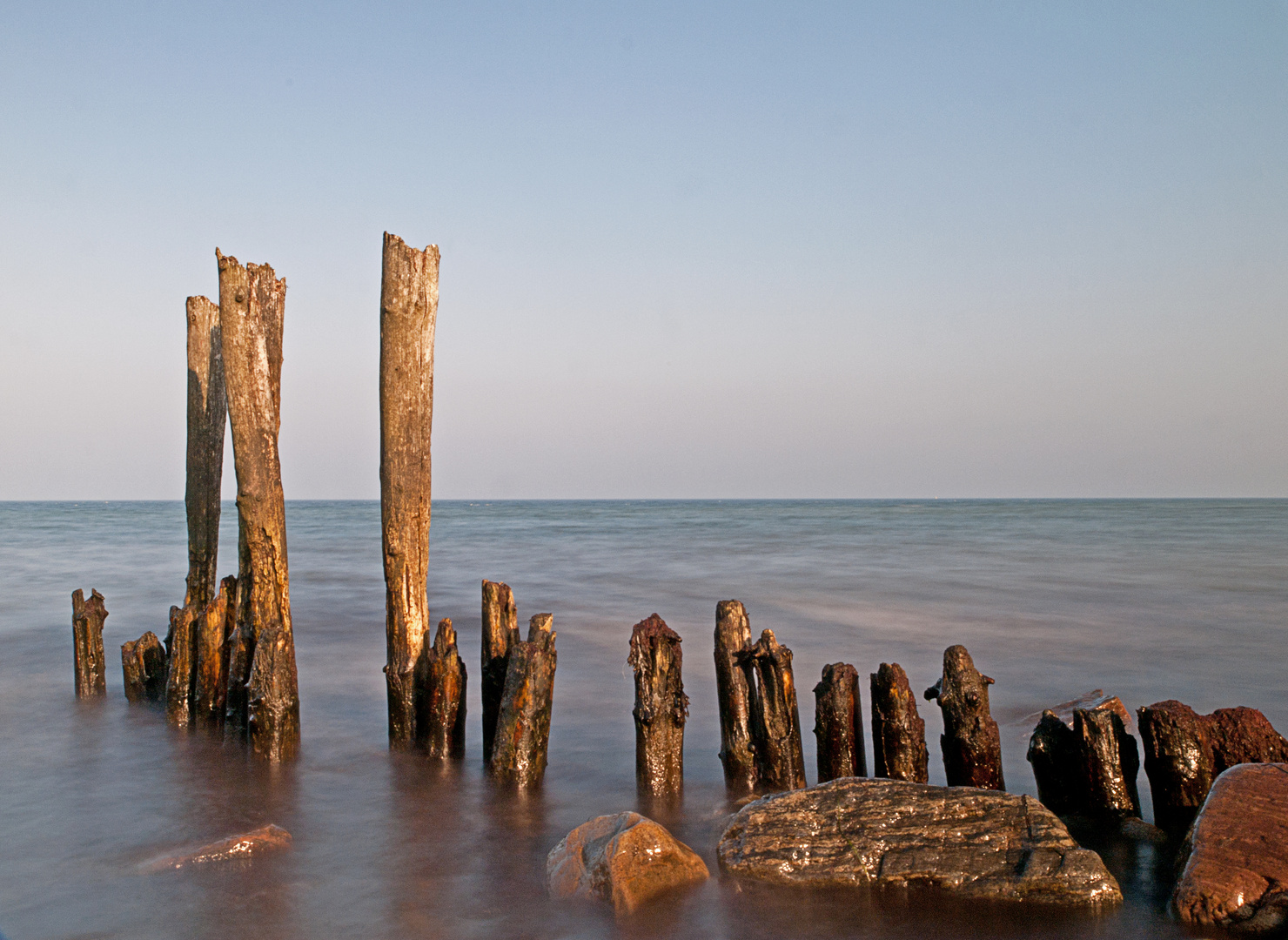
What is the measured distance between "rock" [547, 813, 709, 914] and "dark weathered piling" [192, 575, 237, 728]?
3875 millimetres

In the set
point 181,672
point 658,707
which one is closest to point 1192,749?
point 658,707

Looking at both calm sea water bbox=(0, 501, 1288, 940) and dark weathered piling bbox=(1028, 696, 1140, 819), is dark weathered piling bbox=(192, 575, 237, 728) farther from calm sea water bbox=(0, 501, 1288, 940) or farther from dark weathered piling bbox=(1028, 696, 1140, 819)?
dark weathered piling bbox=(1028, 696, 1140, 819)

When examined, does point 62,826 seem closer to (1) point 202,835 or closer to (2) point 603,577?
(1) point 202,835

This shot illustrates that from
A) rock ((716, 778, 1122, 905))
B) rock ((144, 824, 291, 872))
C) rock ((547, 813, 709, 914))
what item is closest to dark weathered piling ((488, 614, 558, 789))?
rock ((547, 813, 709, 914))

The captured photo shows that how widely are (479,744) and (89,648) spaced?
4415 millimetres

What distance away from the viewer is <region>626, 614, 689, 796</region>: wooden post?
566 centimetres

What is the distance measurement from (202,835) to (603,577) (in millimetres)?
16402

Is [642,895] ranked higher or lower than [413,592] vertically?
lower

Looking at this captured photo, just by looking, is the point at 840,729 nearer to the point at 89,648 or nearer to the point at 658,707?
the point at 658,707

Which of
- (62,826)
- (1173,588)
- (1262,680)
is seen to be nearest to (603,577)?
(1173,588)

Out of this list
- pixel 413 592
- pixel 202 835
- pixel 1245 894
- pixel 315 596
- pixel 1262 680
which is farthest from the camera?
pixel 315 596

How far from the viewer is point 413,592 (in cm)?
655

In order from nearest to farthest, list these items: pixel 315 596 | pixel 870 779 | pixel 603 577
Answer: pixel 870 779 → pixel 315 596 → pixel 603 577

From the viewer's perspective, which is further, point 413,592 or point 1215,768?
point 413,592
